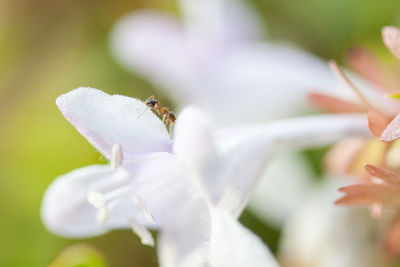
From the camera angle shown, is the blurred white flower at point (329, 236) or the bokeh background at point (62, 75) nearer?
the blurred white flower at point (329, 236)

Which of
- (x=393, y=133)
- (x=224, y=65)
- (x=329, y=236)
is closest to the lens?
(x=393, y=133)

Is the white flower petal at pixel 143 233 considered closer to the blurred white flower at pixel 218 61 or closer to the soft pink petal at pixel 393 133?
the soft pink petal at pixel 393 133

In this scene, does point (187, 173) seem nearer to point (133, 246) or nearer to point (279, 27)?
point (133, 246)

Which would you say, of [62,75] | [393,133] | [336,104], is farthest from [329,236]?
[62,75]

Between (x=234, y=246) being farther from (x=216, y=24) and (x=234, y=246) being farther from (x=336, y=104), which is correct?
(x=216, y=24)

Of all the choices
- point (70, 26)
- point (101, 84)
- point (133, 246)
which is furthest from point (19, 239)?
point (70, 26)

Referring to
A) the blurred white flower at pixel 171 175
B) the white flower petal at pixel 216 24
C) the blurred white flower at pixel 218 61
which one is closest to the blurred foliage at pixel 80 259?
the blurred white flower at pixel 171 175
